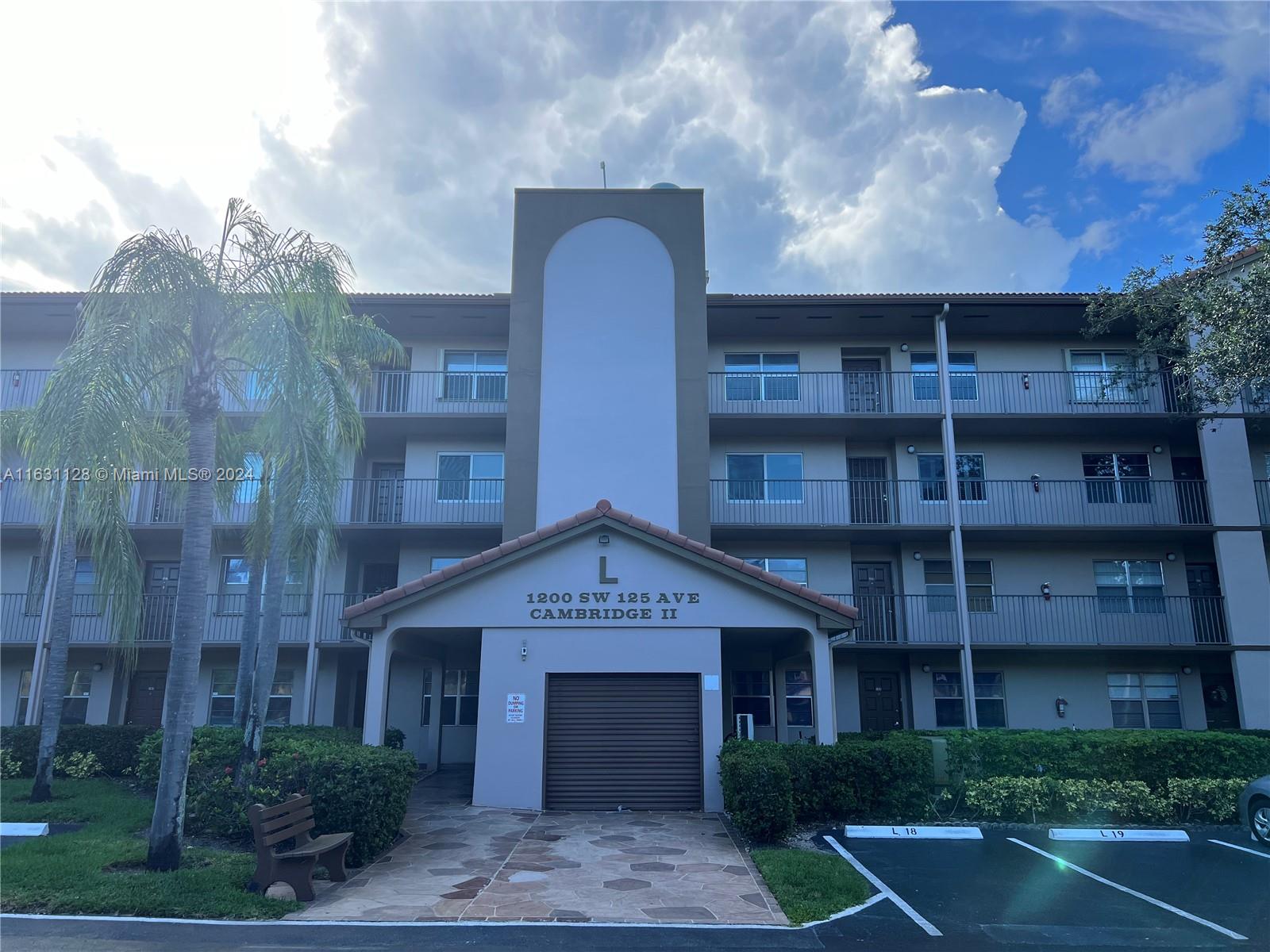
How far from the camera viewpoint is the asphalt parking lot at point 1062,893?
314 inches

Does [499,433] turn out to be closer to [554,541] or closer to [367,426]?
[367,426]

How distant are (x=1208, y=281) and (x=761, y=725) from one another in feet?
44.8

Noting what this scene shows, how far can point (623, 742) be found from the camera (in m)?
14.1

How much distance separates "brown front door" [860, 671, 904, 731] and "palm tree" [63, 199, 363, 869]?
15.9m

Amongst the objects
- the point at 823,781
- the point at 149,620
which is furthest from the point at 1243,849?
the point at 149,620

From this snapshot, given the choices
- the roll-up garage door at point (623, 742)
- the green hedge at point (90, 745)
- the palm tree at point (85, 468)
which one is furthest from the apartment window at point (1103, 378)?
the green hedge at point (90, 745)

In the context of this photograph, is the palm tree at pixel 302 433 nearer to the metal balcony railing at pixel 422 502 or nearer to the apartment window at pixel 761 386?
the metal balcony railing at pixel 422 502

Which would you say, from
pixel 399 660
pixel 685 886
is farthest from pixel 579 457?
pixel 685 886

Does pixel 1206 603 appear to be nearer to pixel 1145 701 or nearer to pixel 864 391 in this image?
pixel 1145 701

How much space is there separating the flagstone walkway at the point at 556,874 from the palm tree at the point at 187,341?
8.43 ft

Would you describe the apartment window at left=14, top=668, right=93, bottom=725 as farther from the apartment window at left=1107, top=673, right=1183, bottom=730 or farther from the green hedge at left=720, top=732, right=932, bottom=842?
the apartment window at left=1107, top=673, right=1183, bottom=730

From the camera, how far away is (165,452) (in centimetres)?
1425

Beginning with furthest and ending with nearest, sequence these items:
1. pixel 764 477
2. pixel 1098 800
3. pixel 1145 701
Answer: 1. pixel 764 477
2. pixel 1145 701
3. pixel 1098 800

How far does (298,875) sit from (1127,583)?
20.5 m
